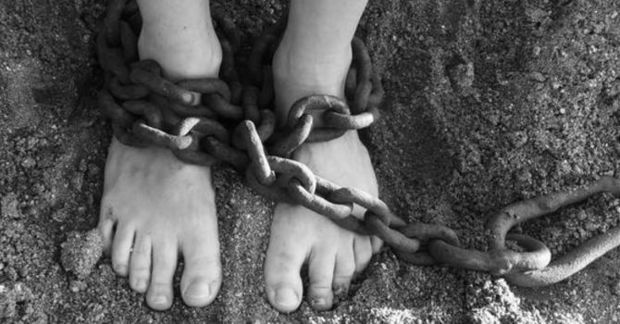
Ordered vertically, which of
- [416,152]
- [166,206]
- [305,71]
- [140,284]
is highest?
[305,71]

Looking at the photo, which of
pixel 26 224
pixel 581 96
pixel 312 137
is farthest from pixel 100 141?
pixel 581 96

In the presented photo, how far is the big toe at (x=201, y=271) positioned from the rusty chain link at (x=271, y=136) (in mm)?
163

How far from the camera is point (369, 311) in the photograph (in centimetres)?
139

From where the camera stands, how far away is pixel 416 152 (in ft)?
5.29

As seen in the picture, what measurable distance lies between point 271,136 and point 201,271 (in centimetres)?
30

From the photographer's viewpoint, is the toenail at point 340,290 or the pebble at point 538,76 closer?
the toenail at point 340,290

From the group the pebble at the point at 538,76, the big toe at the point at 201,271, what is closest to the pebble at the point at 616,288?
the pebble at the point at 538,76

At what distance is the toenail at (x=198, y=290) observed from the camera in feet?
4.52

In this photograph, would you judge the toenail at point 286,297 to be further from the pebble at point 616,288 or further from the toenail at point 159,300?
the pebble at point 616,288

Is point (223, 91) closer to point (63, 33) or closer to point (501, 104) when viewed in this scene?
point (63, 33)

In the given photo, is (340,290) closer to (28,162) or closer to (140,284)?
(140,284)

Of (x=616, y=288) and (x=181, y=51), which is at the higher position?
(x=181, y=51)

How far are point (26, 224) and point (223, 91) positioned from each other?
1.55 ft

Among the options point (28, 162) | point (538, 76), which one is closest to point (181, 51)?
point (28, 162)
